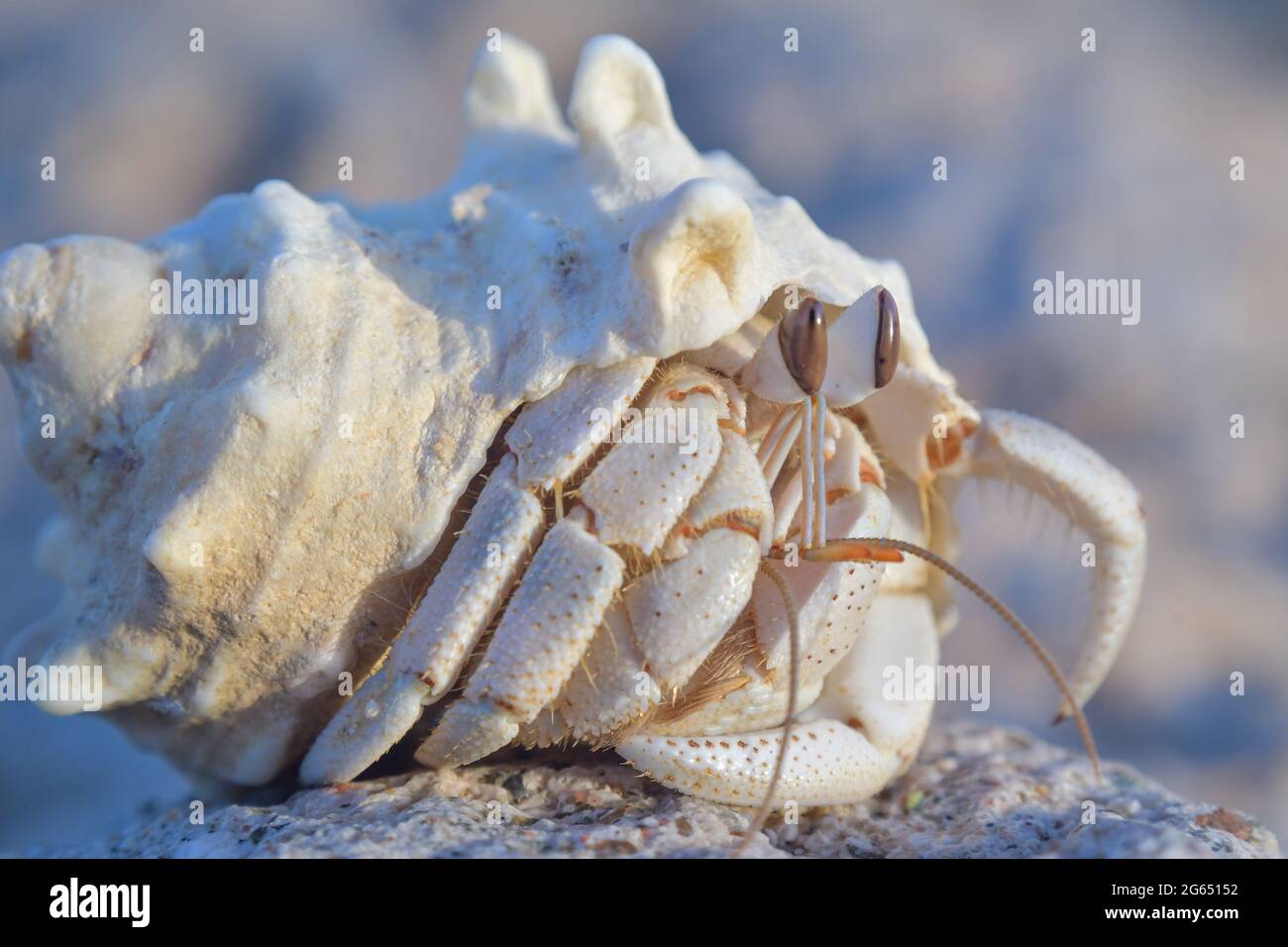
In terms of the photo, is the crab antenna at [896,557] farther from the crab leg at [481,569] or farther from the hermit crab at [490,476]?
the crab leg at [481,569]

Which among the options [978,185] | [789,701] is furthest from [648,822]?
[978,185]

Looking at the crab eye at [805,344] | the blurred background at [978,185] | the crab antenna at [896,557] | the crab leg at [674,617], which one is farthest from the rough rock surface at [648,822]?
the blurred background at [978,185]

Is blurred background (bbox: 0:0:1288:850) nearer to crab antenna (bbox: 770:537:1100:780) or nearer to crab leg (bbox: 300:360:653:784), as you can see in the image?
crab antenna (bbox: 770:537:1100:780)

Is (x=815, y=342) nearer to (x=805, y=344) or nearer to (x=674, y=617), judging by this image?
(x=805, y=344)

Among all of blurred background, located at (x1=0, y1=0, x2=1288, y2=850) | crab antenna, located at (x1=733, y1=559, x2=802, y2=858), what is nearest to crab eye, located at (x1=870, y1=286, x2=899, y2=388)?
crab antenna, located at (x1=733, y1=559, x2=802, y2=858)
